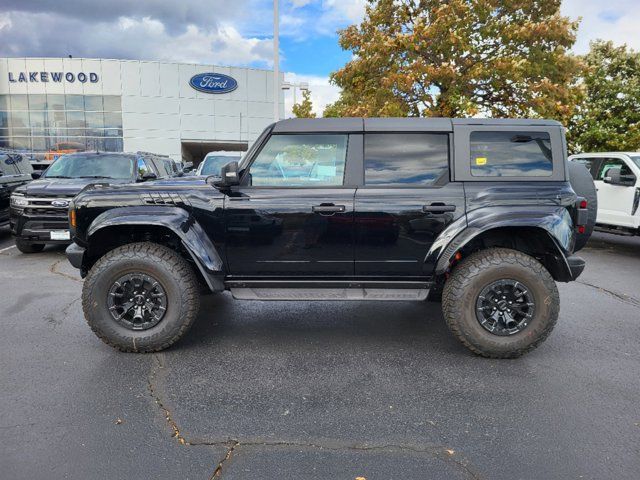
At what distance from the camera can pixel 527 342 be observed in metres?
3.70

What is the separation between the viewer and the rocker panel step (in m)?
3.81

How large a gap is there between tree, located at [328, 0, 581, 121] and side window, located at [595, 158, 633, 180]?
9.42 feet

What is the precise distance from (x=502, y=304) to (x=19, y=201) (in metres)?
7.53

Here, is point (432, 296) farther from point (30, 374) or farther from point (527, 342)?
point (30, 374)

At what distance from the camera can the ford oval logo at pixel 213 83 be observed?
41.9 m

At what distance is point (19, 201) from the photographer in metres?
7.59

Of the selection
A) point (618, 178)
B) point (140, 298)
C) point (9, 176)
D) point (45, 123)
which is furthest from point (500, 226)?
point (45, 123)

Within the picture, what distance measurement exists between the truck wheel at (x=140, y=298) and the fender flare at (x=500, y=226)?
2.04 meters

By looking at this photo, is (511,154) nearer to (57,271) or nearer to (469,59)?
(57,271)

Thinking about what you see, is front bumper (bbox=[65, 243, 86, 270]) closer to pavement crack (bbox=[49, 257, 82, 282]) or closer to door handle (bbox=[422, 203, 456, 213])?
pavement crack (bbox=[49, 257, 82, 282])

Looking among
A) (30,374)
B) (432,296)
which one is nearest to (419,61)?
(432,296)

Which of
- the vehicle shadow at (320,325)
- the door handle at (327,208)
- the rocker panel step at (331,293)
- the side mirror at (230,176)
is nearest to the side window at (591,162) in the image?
the vehicle shadow at (320,325)

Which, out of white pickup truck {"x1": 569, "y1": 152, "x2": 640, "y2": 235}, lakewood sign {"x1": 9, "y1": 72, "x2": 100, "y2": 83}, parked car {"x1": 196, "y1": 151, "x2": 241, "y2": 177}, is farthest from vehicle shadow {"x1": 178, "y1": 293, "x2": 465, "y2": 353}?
lakewood sign {"x1": 9, "y1": 72, "x2": 100, "y2": 83}

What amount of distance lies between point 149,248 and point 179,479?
6.57 feet
